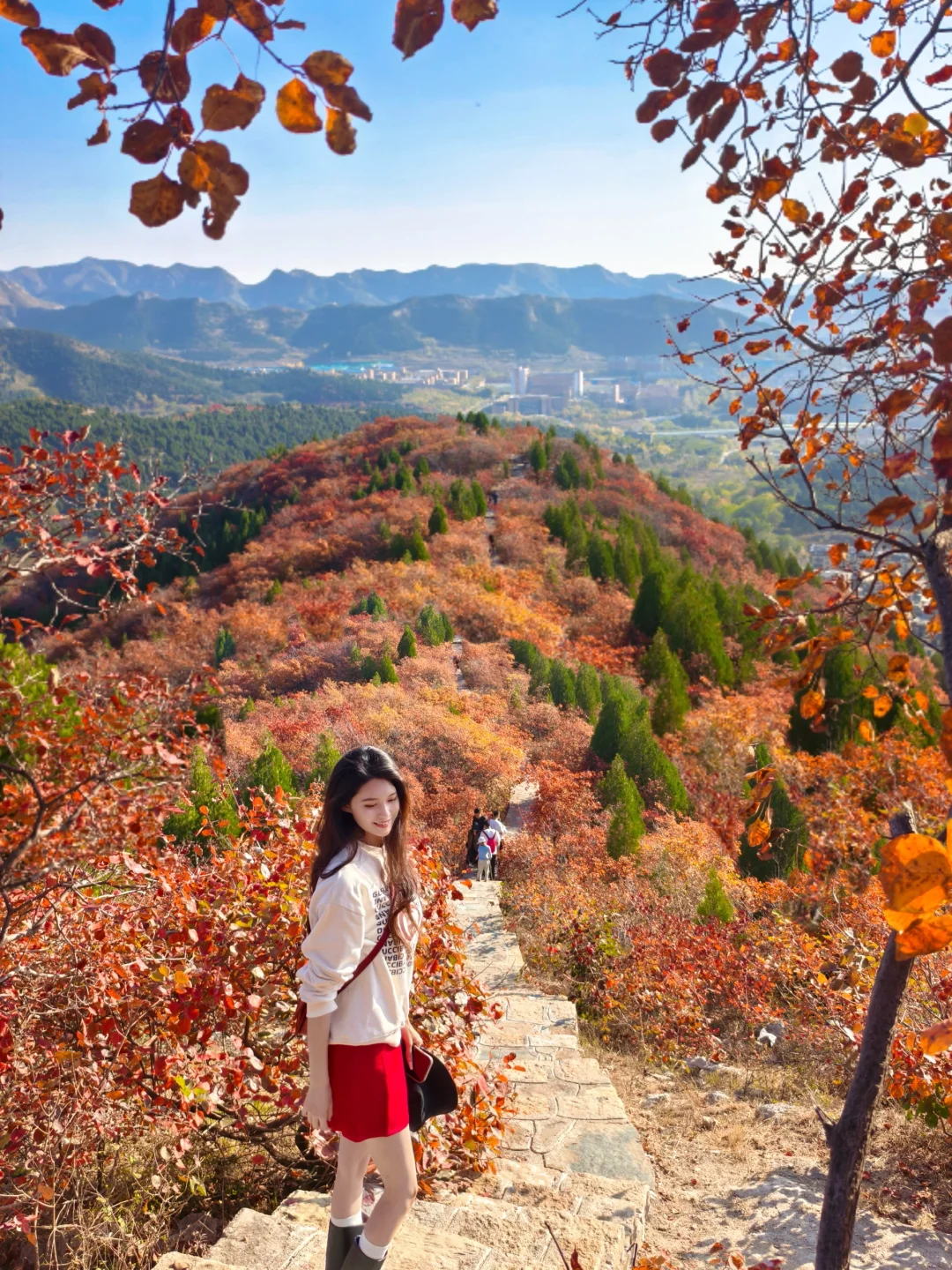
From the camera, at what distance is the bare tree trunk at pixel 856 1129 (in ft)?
6.99

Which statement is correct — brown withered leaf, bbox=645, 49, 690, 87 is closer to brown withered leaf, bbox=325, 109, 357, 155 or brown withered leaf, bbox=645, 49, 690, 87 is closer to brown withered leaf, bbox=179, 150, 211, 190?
brown withered leaf, bbox=325, 109, 357, 155

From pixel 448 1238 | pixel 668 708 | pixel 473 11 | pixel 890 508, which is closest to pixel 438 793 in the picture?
pixel 668 708

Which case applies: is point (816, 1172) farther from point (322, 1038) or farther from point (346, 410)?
point (346, 410)

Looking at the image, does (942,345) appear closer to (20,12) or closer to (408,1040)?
(20,12)

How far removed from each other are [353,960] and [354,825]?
38 centimetres

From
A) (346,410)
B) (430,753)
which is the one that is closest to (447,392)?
(346,410)

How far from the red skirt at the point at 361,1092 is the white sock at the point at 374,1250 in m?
→ 0.29

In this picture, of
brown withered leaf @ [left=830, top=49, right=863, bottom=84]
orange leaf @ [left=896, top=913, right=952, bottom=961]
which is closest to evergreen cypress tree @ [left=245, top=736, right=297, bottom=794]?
brown withered leaf @ [left=830, top=49, right=863, bottom=84]

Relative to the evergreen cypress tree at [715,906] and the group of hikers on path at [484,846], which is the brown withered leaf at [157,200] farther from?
the group of hikers on path at [484,846]

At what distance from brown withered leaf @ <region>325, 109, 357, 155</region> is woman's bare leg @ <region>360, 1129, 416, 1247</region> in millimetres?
2334

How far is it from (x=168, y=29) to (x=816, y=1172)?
4677mm

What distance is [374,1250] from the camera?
7.79 ft

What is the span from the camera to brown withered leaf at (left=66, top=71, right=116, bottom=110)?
1.13 m

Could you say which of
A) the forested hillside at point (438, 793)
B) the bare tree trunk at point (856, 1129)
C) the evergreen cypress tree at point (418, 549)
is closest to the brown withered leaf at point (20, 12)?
the forested hillside at point (438, 793)
